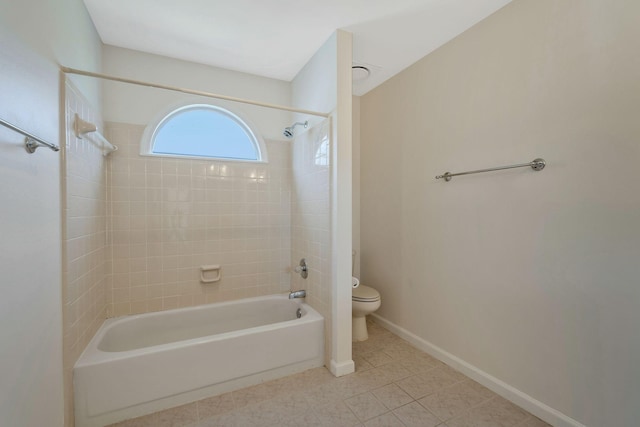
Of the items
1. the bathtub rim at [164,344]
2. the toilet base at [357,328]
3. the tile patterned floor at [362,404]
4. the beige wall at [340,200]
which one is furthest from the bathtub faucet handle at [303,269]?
the tile patterned floor at [362,404]

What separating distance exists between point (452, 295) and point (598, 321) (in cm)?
79

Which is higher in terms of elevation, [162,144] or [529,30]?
[529,30]

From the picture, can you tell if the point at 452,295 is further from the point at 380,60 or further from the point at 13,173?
the point at 13,173

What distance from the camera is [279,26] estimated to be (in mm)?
1870

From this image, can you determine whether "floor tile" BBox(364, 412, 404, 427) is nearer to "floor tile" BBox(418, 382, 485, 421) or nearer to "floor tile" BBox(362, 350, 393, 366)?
"floor tile" BBox(418, 382, 485, 421)

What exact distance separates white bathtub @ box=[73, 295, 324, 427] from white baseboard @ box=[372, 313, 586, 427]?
0.87 meters

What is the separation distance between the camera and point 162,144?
223cm

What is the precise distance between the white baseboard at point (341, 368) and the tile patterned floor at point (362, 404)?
0.04 m

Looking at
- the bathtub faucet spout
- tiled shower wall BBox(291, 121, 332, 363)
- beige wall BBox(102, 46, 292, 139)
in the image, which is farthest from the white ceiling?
the bathtub faucet spout

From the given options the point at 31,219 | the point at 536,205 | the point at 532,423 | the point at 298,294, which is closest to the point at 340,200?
the point at 298,294

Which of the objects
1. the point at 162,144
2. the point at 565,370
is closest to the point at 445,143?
the point at 565,370

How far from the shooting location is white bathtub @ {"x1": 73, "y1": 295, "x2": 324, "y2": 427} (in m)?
1.42

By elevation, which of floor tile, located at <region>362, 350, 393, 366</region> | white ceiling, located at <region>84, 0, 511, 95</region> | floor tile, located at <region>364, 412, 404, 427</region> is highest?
white ceiling, located at <region>84, 0, 511, 95</region>

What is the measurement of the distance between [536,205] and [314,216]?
144 cm
